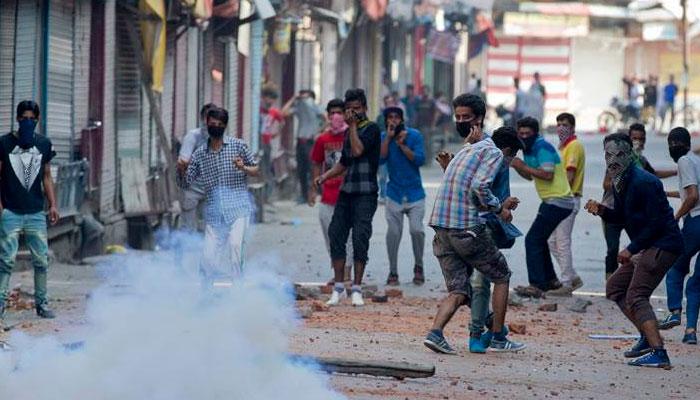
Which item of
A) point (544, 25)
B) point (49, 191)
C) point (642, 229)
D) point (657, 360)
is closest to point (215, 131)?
point (49, 191)

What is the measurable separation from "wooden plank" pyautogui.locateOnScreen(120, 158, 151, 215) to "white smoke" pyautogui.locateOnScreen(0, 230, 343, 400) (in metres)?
8.91

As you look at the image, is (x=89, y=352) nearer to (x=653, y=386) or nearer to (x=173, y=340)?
(x=173, y=340)

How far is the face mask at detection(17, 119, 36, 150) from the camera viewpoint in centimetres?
1148

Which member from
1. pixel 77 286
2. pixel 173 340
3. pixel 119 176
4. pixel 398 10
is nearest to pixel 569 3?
pixel 398 10

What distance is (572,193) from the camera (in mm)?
14000

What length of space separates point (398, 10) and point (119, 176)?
18.3 metres

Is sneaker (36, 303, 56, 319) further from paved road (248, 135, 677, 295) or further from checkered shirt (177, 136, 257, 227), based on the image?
paved road (248, 135, 677, 295)

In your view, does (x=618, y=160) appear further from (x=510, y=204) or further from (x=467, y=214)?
(x=467, y=214)

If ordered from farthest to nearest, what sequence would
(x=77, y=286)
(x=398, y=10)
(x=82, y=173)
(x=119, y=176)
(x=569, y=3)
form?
(x=569, y=3)
(x=398, y=10)
(x=119, y=176)
(x=82, y=173)
(x=77, y=286)

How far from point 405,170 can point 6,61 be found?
3840 millimetres

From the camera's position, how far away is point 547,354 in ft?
34.8

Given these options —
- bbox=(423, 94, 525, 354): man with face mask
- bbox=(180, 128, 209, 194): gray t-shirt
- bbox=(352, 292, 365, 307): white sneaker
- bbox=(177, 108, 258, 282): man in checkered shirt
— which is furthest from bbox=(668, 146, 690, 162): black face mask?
bbox=(180, 128, 209, 194): gray t-shirt

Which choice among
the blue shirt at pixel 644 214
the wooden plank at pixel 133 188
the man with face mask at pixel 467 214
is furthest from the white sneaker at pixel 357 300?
the wooden plank at pixel 133 188

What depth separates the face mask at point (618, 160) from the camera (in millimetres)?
9898
